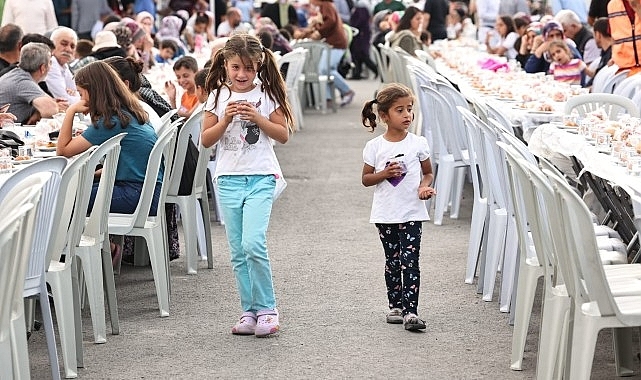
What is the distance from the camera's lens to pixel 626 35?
11.1m

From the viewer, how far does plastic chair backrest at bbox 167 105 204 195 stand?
293 inches

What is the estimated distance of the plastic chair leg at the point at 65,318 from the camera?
552cm

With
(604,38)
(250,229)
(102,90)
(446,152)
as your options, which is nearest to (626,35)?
(604,38)

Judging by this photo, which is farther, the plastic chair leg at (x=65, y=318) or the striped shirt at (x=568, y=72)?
the striped shirt at (x=568, y=72)

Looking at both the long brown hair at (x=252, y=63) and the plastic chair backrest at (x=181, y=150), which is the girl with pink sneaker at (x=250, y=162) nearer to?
the long brown hair at (x=252, y=63)

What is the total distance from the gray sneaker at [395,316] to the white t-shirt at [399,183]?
50 cm

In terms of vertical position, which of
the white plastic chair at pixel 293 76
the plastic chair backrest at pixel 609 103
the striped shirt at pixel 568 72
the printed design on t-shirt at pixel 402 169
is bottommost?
the white plastic chair at pixel 293 76

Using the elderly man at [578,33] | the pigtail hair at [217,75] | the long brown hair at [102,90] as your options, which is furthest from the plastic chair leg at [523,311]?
the elderly man at [578,33]

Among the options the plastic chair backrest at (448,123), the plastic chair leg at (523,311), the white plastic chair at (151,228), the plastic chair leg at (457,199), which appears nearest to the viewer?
the plastic chair leg at (523,311)

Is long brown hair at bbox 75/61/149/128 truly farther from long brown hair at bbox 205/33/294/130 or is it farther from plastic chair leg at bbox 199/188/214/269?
plastic chair leg at bbox 199/188/214/269

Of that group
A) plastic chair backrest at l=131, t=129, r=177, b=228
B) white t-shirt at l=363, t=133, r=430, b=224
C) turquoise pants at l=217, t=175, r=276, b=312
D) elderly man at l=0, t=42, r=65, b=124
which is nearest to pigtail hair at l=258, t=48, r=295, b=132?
turquoise pants at l=217, t=175, r=276, b=312

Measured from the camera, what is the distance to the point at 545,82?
35.9 ft

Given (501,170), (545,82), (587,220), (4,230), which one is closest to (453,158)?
(545,82)

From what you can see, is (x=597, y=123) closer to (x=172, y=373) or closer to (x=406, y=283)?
(x=406, y=283)
